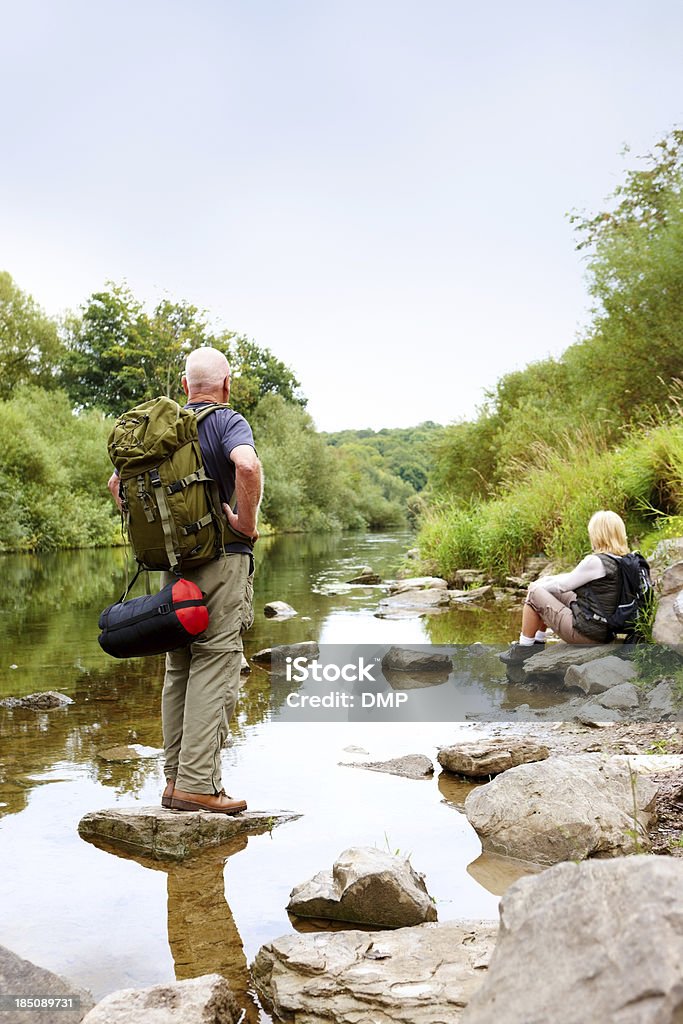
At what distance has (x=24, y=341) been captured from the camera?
166ft

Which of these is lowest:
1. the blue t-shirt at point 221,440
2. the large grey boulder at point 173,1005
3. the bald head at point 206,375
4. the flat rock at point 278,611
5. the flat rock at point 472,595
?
the flat rock at point 472,595

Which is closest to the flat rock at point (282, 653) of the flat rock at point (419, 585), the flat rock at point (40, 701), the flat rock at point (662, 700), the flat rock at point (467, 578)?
the flat rock at point (40, 701)

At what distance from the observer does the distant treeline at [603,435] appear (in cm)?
1145

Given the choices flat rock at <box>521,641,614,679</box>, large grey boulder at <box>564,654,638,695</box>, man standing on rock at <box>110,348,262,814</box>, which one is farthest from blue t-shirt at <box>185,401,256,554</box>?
flat rock at <box>521,641,614,679</box>

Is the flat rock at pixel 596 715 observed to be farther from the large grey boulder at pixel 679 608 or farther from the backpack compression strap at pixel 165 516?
the backpack compression strap at pixel 165 516

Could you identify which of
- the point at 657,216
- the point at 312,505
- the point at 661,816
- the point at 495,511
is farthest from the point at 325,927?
the point at 312,505

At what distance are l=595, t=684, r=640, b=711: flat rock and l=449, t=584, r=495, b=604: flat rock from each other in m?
7.37

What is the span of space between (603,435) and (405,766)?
13919 mm

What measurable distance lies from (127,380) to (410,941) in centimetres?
4866

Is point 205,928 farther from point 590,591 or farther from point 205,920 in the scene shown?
point 590,591

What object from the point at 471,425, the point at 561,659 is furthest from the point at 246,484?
the point at 471,425

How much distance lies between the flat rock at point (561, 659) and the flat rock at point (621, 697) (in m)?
0.76

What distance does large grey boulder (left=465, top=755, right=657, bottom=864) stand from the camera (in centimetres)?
370

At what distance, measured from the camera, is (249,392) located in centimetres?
5353
